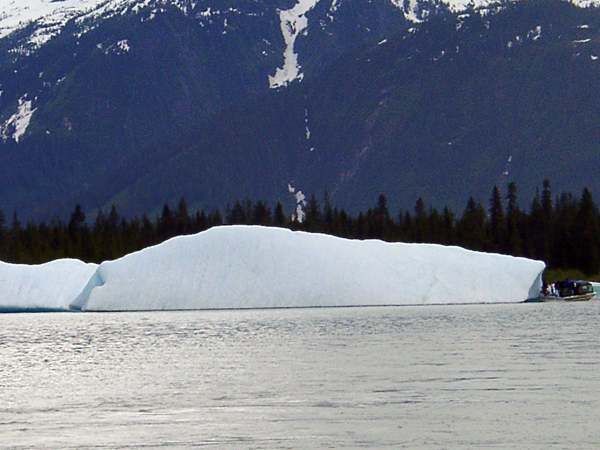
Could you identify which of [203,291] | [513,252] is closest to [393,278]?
[203,291]

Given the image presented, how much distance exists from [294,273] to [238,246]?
3.05 meters

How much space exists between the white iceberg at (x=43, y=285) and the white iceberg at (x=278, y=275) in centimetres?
440

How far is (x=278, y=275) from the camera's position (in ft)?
172

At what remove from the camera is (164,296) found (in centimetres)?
5241

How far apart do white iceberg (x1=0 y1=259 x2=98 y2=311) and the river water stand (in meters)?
19.3

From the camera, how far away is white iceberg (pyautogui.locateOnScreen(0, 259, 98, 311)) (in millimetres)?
59688

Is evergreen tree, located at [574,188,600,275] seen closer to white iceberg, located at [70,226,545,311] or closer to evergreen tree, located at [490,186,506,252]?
evergreen tree, located at [490,186,506,252]

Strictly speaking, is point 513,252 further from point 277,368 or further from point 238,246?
point 277,368

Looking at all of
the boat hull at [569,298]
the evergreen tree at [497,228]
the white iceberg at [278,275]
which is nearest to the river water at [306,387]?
the white iceberg at [278,275]

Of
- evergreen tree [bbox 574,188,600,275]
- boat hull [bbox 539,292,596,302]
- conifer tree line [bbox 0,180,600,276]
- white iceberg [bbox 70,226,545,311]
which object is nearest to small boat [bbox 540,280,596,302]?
boat hull [bbox 539,292,596,302]

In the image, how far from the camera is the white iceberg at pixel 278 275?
2051 inches

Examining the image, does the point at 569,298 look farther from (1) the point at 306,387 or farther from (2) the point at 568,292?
(1) the point at 306,387

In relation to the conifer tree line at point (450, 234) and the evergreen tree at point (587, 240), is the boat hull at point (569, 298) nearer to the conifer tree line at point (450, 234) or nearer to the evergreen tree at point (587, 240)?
the evergreen tree at point (587, 240)

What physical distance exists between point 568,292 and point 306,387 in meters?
42.4
